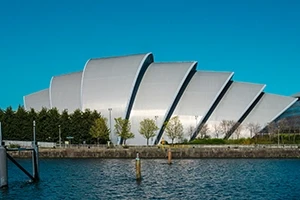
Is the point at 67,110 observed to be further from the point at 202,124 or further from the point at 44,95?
the point at 202,124

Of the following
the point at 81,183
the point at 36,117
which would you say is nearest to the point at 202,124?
the point at 36,117

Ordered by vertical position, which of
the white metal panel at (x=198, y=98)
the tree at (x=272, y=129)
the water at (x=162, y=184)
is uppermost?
the white metal panel at (x=198, y=98)

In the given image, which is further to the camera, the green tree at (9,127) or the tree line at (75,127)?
the green tree at (9,127)

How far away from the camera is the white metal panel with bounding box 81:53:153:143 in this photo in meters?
70.9

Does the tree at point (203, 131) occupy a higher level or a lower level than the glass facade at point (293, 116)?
lower

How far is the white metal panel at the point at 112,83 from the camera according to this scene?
70.9 m

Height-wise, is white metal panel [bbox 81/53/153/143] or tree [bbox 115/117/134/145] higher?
white metal panel [bbox 81/53/153/143]

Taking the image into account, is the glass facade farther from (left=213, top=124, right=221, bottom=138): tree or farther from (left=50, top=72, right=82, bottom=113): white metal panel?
(left=50, top=72, right=82, bottom=113): white metal panel

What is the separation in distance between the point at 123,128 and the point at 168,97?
8.56 meters

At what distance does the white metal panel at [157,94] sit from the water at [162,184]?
103 feet

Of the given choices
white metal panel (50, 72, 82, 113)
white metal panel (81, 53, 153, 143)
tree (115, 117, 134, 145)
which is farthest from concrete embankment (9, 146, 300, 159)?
white metal panel (50, 72, 82, 113)

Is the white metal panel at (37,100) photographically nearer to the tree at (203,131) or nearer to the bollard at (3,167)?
the tree at (203,131)

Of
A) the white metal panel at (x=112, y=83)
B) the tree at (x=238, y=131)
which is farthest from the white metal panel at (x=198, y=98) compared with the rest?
the white metal panel at (x=112, y=83)

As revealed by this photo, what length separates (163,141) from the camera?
213 feet
